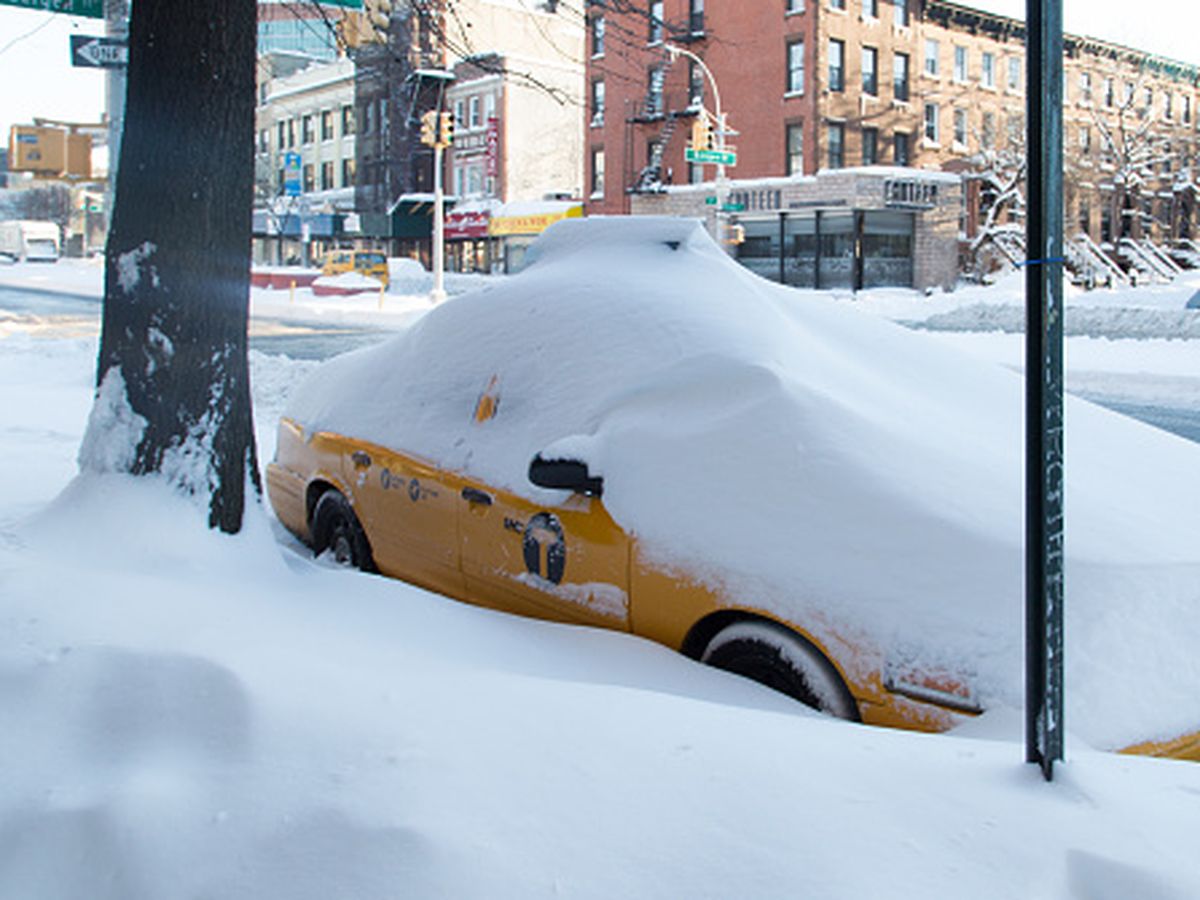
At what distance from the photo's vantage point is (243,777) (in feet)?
8.13

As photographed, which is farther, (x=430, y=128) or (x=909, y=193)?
(x=909, y=193)

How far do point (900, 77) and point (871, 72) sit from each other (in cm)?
168

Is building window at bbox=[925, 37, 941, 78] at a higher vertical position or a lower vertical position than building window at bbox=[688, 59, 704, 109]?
higher

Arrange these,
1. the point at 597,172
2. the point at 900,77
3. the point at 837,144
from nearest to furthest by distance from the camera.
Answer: the point at 837,144, the point at 900,77, the point at 597,172

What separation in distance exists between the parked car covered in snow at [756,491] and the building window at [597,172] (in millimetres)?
45513

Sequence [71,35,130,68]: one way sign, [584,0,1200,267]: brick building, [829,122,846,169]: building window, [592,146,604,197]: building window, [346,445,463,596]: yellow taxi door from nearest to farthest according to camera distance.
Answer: [346,445,463,596]: yellow taxi door, [71,35,130,68]: one way sign, [584,0,1200,267]: brick building, [829,122,846,169]: building window, [592,146,604,197]: building window

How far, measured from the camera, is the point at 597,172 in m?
50.0

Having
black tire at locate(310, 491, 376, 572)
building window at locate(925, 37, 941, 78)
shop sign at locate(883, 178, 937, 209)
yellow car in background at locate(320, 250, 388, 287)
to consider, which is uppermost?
building window at locate(925, 37, 941, 78)

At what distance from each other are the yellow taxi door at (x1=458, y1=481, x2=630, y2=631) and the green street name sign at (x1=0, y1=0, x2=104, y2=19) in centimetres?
676

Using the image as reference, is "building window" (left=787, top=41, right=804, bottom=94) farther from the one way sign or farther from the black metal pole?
the black metal pole

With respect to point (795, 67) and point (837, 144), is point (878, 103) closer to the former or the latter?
point (837, 144)

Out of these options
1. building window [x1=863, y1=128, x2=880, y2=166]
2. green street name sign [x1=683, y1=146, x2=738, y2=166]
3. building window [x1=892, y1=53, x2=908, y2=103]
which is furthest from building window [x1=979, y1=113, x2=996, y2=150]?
green street name sign [x1=683, y1=146, x2=738, y2=166]

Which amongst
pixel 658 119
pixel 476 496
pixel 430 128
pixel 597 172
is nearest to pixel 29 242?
pixel 597 172

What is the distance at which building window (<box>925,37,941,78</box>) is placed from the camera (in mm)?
44438
